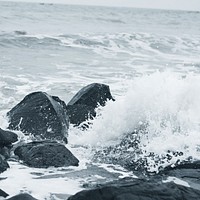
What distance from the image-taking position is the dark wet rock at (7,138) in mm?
5510

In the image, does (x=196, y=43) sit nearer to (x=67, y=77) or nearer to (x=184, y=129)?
(x=67, y=77)

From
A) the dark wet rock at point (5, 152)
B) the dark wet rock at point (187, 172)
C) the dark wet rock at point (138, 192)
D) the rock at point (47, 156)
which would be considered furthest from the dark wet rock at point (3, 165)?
the dark wet rock at point (187, 172)

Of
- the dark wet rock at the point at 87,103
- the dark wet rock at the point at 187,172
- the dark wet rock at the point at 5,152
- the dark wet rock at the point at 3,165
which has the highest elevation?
the dark wet rock at the point at 87,103

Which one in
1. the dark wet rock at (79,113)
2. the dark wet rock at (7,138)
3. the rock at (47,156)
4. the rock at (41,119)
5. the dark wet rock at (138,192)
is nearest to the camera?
the dark wet rock at (138,192)

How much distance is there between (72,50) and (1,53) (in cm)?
393

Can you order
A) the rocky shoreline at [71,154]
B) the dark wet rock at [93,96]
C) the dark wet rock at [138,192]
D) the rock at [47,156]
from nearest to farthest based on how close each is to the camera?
the dark wet rock at [138,192] < the rocky shoreline at [71,154] < the rock at [47,156] < the dark wet rock at [93,96]

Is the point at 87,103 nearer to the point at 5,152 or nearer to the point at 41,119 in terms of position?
the point at 41,119

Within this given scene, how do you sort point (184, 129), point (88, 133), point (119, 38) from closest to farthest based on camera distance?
1. point (184, 129)
2. point (88, 133)
3. point (119, 38)

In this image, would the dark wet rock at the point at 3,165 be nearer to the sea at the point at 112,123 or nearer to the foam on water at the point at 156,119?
the sea at the point at 112,123

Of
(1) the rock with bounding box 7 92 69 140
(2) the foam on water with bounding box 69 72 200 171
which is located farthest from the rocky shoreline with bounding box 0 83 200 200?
(2) the foam on water with bounding box 69 72 200 171

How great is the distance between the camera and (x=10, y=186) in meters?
4.33

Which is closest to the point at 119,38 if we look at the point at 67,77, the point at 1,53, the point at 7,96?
the point at 1,53

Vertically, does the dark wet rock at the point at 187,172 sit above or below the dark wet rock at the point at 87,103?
below

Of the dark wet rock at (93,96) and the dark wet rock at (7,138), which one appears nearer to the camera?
the dark wet rock at (7,138)
